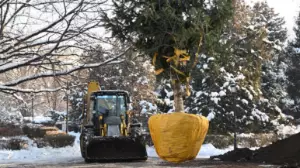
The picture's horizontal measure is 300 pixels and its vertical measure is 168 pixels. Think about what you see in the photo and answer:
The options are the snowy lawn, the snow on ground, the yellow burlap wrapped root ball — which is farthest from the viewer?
the snowy lawn

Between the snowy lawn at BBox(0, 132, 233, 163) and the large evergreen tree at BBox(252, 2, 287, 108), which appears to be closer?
the snowy lawn at BBox(0, 132, 233, 163)

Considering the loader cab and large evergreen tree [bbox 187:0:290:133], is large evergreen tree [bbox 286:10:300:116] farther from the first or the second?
the loader cab

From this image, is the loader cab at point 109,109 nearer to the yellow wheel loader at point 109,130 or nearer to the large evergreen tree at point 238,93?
the yellow wheel loader at point 109,130

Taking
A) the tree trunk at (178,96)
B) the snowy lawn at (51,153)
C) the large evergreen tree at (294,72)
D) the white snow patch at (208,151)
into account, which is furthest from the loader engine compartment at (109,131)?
the large evergreen tree at (294,72)

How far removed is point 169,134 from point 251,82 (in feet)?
67.0

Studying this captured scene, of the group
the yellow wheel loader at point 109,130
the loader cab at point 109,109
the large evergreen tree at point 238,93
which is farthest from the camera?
the large evergreen tree at point 238,93

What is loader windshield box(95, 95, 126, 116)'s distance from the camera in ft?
56.1

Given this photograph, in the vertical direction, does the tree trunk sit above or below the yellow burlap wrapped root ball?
above

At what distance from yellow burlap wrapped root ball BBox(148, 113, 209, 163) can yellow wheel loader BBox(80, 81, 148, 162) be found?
7928mm

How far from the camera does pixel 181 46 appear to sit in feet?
21.8

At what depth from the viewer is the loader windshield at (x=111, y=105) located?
17.1 meters

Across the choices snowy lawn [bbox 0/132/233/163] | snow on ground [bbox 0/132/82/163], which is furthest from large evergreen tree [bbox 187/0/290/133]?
snow on ground [bbox 0/132/82/163]

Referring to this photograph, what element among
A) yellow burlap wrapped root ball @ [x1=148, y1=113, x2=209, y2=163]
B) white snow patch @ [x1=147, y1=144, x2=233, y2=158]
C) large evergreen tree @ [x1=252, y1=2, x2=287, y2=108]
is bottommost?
white snow patch @ [x1=147, y1=144, x2=233, y2=158]

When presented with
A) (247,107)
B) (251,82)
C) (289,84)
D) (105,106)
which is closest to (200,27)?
(105,106)
